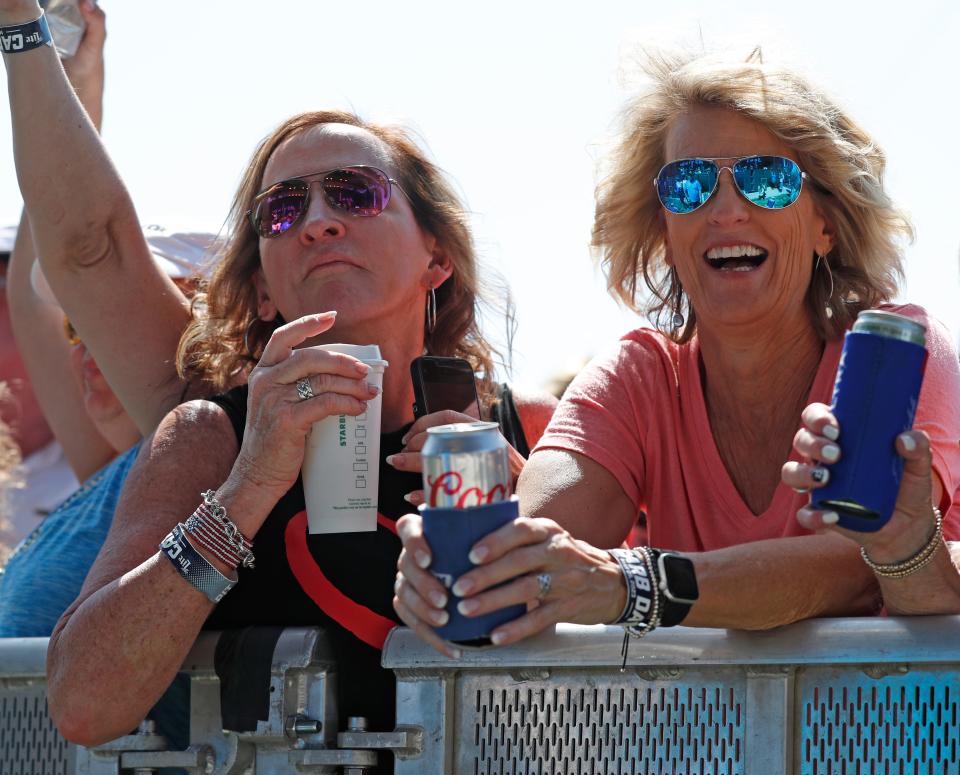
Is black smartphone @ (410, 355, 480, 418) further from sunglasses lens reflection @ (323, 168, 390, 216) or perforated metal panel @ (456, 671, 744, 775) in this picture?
perforated metal panel @ (456, 671, 744, 775)

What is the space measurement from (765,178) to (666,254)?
48cm

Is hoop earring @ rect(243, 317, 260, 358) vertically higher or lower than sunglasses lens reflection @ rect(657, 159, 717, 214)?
lower

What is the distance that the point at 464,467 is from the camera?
77.0 inches

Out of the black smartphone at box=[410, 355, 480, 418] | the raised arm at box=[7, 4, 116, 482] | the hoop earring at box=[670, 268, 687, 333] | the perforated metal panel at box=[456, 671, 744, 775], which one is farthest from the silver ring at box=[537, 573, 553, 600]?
the raised arm at box=[7, 4, 116, 482]

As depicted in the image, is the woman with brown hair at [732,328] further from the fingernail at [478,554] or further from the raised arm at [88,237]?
the raised arm at [88,237]

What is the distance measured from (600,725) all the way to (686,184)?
135 centimetres

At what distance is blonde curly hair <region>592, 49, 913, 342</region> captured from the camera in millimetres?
3094

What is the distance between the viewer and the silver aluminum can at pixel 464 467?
6.42 ft

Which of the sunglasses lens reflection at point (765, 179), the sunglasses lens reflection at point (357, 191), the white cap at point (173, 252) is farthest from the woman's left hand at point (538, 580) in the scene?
the white cap at point (173, 252)

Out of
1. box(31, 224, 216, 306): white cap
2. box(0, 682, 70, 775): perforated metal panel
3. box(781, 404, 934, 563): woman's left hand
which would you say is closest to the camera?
box(781, 404, 934, 563): woman's left hand

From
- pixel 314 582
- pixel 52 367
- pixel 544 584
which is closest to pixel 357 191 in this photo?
pixel 314 582

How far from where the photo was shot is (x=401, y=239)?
347 centimetres

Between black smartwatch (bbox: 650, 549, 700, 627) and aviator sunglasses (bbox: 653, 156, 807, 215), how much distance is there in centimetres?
105

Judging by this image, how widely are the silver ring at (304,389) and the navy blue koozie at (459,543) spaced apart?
0.62m
